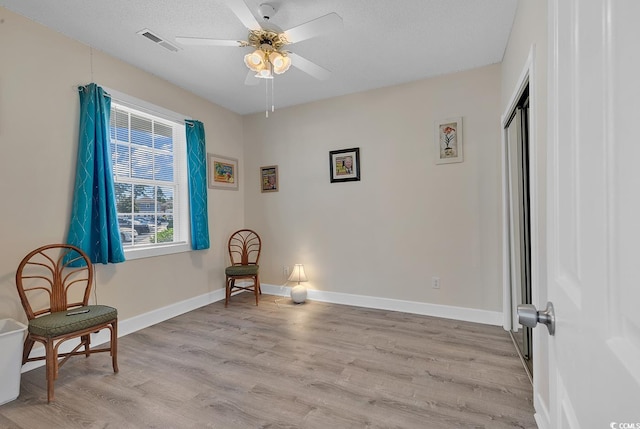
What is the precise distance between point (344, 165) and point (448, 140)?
1254 mm

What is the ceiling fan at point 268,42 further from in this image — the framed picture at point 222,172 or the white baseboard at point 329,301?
the white baseboard at point 329,301

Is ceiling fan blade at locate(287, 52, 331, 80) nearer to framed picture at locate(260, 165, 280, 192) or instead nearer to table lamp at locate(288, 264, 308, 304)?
framed picture at locate(260, 165, 280, 192)

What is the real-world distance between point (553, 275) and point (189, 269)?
12.5ft

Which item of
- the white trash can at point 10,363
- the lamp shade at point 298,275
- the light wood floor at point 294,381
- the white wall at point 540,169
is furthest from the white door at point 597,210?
the lamp shade at point 298,275

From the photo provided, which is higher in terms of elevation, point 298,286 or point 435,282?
point 435,282

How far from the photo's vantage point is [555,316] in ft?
2.15

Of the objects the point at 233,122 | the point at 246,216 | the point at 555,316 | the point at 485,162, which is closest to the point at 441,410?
the point at 555,316

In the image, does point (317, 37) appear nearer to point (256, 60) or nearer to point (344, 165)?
point (256, 60)

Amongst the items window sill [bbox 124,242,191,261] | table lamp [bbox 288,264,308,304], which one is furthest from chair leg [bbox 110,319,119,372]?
table lamp [bbox 288,264,308,304]

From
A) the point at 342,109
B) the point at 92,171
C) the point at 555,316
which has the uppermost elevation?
the point at 342,109

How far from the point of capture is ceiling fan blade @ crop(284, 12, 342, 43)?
1.85m

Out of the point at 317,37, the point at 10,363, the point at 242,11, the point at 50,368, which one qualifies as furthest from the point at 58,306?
the point at 317,37

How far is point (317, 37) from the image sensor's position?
2658 mm

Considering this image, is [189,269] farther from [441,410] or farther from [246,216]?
[441,410]
